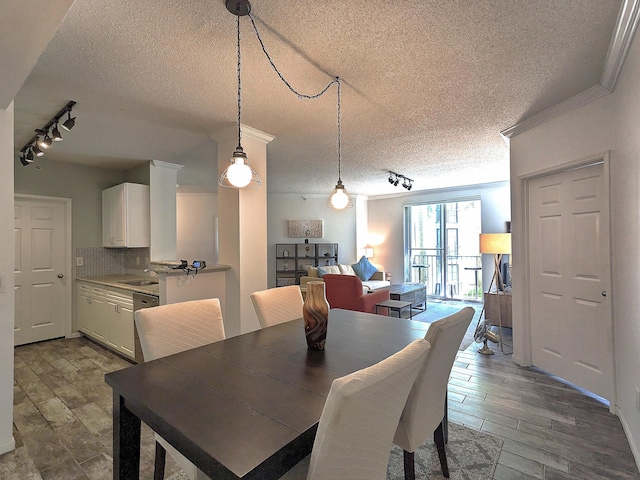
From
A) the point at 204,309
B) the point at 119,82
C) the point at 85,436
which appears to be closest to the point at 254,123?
the point at 119,82

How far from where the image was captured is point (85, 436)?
2.16 metres

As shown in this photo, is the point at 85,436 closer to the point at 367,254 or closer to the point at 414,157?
the point at 414,157

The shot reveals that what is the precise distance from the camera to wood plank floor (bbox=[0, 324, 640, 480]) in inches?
72.6

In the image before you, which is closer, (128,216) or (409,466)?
(409,466)

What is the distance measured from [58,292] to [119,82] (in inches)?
138

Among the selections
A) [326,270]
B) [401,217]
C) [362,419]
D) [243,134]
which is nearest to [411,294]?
[326,270]

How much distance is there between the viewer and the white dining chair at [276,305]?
7.62 ft

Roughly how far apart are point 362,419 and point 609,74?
2784mm

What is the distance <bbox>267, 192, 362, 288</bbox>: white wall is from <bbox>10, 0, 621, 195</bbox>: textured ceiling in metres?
3.81

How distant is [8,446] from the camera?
2.01 metres

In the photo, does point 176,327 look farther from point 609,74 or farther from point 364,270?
point 364,270

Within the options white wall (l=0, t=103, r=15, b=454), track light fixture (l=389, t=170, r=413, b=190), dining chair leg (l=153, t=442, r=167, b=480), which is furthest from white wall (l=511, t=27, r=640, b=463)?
white wall (l=0, t=103, r=15, b=454)

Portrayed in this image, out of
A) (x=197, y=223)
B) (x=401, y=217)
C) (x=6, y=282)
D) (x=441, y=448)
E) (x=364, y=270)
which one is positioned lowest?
(x=441, y=448)

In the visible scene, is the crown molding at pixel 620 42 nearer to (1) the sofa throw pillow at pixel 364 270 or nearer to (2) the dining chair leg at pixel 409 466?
(2) the dining chair leg at pixel 409 466
